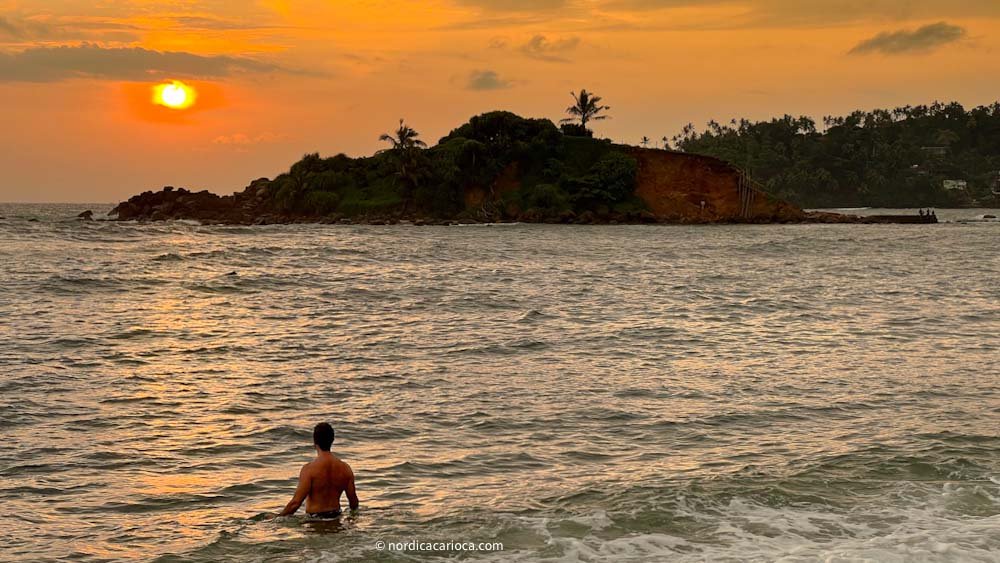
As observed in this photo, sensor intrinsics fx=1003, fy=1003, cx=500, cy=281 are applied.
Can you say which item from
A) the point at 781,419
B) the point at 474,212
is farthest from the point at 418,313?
the point at 474,212

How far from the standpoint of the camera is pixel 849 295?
35.1 meters

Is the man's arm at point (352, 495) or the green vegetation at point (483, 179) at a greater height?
the green vegetation at point (483, 179)

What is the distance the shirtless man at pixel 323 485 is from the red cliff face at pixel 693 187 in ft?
323

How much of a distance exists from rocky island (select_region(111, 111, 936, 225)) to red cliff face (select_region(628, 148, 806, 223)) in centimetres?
11

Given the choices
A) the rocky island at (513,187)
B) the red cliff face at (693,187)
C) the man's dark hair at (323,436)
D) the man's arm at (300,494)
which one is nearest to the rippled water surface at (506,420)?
the man's arm at (300,494)

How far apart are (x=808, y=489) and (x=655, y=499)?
6.34ft

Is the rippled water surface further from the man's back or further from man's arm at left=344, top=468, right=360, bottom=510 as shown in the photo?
the man's back

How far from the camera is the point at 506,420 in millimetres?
15109

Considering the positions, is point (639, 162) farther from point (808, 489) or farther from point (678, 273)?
point (808, 489)

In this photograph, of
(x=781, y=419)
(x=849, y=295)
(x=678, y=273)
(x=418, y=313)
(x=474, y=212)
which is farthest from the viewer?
(x=474, y=212)

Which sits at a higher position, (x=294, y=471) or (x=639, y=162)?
(x=639, y=162)

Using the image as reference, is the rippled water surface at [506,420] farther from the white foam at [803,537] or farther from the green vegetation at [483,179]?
the green vegetation at [483,179]

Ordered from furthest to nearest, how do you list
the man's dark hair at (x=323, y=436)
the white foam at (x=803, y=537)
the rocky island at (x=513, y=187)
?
the rocky island at (x=513, y=187) → the man's dark hair at (x=323, y=436) → the white foam at (x=803, y=537)

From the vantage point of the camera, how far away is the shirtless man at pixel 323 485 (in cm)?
1036
